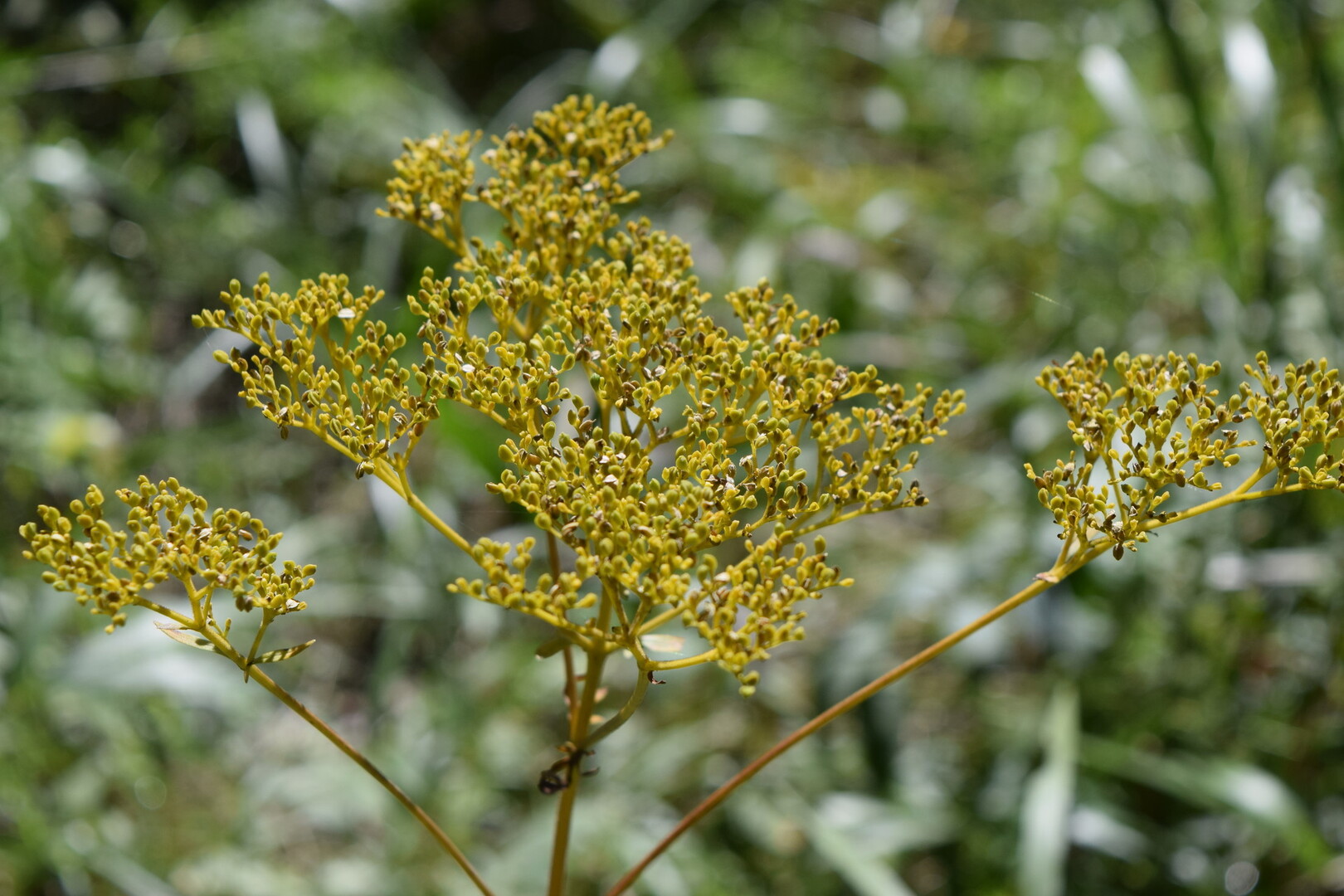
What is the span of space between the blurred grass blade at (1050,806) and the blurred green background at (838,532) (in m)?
0.01

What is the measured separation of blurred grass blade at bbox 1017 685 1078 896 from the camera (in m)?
2.46

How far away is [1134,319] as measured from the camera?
3826 millimetres

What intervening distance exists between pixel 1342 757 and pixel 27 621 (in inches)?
140

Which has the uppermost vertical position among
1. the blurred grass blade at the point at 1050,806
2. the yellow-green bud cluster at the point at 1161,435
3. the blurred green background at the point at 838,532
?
the blurred green background at the point at 838,532

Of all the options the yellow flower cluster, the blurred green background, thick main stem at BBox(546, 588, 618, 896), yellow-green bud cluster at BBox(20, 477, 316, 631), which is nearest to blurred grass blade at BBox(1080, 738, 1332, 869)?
the blurred green background

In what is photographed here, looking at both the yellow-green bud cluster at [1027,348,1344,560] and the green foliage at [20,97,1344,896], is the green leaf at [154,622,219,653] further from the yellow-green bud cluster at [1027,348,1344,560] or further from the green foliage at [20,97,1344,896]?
the yellow-green bud cluster at [1027,348,1344,560]

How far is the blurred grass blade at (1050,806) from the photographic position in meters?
2.46

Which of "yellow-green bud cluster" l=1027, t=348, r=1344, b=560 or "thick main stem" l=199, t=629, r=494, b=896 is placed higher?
"yellow-green bud cluster" l=1027, t=348, r=1344, b=560

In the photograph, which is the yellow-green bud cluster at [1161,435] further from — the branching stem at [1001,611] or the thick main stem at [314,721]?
the thick main stem at [314,721]

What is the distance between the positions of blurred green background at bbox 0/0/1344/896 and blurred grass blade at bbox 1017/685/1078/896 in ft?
0.04

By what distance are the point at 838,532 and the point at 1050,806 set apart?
1.73 metres

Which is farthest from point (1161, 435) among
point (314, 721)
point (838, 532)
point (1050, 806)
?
point (838, 532)

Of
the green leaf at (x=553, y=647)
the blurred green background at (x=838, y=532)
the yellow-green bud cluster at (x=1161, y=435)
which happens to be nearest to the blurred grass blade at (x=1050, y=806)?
the blurred green background at (x=838, y=532)

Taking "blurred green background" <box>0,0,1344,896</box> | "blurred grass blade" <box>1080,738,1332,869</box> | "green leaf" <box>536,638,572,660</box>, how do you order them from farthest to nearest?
"blurred green background" <box>0,0,1344,896</box>
"blurred grass blade" <box>1080,738,1332,869</box>
"green leaf" <box>536,638,572,660</box>
